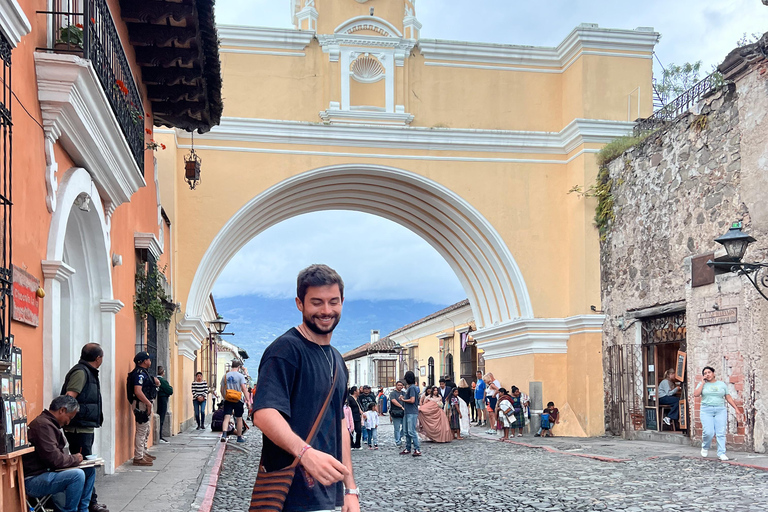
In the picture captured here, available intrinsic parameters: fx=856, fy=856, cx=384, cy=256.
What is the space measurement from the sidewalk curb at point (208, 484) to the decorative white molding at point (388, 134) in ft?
26.0

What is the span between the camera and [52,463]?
5.33 m

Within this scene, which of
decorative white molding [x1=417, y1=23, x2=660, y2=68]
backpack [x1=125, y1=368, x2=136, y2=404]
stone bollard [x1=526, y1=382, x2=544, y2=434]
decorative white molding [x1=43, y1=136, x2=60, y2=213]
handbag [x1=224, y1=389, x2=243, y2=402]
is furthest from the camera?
decorative white molding [x1=417, y1=23, x2=660, y2=68]

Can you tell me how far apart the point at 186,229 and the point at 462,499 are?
11.4 metres

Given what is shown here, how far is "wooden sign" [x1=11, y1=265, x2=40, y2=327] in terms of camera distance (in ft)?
17.3

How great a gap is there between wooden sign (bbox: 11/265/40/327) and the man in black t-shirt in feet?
8.88

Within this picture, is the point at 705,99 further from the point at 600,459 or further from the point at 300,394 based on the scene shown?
the point at 300,394

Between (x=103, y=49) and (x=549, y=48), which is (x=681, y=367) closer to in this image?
(x=549, y=48)

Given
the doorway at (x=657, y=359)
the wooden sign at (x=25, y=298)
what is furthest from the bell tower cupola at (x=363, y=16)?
the wooden sign at (x=25, y=298)

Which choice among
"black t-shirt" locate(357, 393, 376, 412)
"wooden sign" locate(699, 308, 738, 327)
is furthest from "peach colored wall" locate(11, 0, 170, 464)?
"black t-shirt" locate(357, 393, 376, 412)

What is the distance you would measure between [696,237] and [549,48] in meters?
7.06

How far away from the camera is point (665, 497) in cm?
788

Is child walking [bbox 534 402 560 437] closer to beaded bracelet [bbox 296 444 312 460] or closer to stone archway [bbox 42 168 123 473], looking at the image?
stone archway [bbox 42 168 123 473]

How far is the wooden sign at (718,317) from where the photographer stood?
40.8 feet

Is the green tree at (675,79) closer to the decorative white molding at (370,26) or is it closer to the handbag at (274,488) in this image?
the decorative white molding at (370,26)
